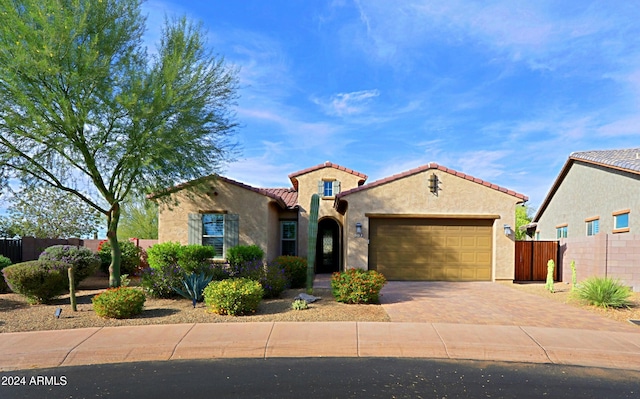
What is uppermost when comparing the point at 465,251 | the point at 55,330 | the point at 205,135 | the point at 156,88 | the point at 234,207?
the point at 156,88

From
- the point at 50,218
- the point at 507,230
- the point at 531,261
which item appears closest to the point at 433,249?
the point at 507,230

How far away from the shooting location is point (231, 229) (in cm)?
1575

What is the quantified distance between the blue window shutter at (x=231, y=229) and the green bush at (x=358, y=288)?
20.3 ft

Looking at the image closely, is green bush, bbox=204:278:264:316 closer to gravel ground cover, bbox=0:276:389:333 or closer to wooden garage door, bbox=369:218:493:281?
gravel ground cover, bbox=0:276:389:333

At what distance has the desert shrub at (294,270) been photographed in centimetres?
1320

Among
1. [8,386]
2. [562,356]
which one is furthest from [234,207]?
[562,356]

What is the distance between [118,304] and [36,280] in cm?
298

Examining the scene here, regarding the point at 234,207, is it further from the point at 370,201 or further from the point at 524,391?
the point at 524,391

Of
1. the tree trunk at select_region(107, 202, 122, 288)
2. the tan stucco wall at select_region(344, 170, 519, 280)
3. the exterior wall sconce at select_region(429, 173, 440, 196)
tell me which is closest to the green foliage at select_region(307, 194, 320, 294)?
the tan stucco wall at select_region(344, 170, 519, 280)

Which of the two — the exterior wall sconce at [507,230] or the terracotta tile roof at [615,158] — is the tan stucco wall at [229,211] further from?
the terracotta tile roof at [615,158]

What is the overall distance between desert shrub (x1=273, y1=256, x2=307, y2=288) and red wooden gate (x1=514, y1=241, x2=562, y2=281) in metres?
8.41

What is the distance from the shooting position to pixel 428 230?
604 inches

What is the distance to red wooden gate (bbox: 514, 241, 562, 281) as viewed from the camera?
16.5 meters

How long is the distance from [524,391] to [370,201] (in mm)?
10215
